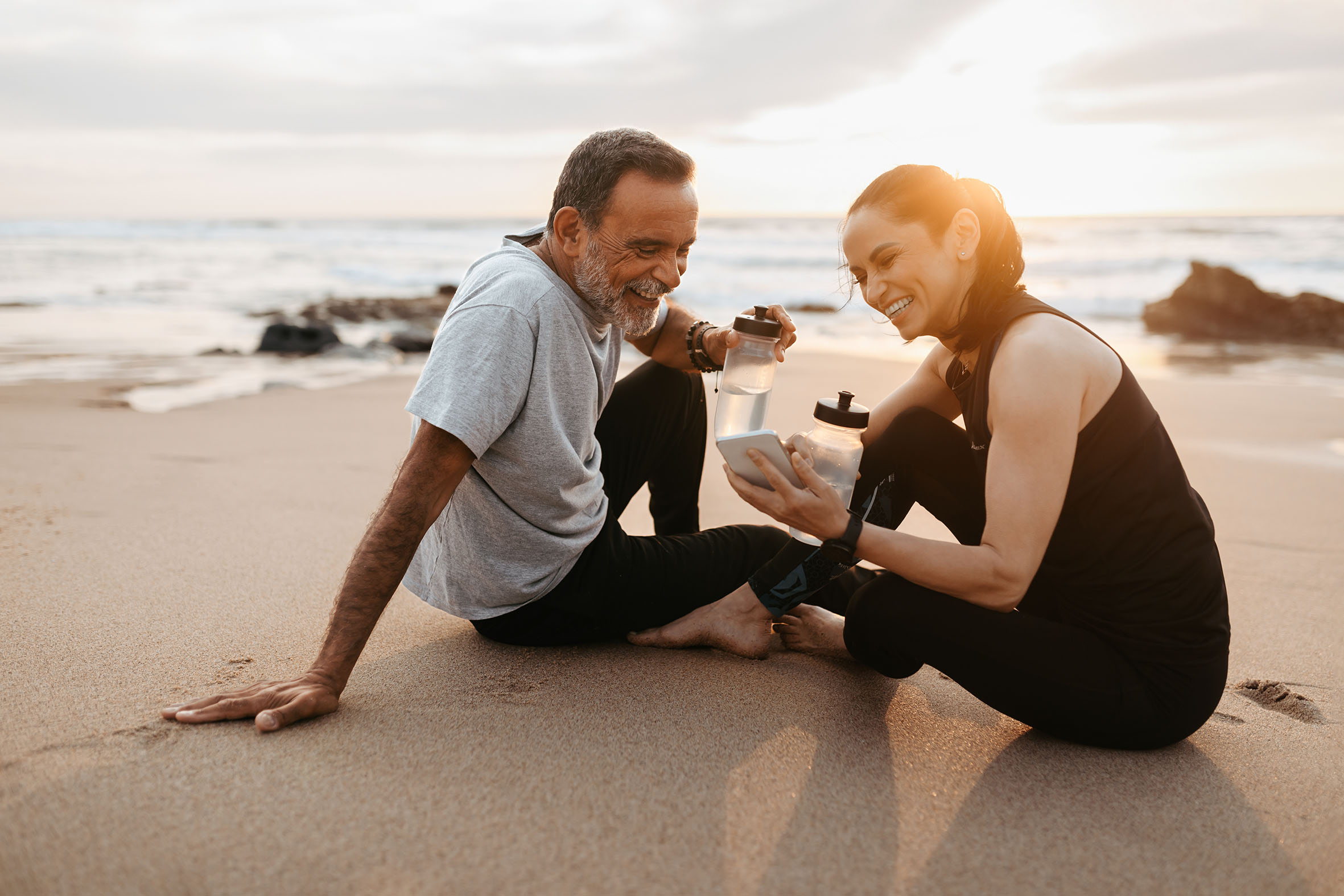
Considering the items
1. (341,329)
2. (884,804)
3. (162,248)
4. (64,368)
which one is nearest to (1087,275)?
(341,329)

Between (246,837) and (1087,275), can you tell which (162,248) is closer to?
(1087,275)

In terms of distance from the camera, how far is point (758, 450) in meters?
2.14

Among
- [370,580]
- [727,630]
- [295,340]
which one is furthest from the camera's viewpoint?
[295,340]

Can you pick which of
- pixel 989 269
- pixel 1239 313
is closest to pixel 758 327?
pixel 989 269

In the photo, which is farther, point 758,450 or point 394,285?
point 394,285

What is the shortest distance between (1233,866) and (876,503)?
1.26m

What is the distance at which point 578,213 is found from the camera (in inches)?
100

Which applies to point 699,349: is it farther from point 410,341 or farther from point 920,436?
point 410,341

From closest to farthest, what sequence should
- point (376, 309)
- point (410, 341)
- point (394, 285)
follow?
point (410, 341) → point (376, 309) → point (394, 285)

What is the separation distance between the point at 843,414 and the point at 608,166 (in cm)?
97

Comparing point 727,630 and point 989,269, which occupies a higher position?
point 989,269

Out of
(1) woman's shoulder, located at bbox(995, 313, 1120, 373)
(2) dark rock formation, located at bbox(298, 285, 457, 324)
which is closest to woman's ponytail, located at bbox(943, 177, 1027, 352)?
(1) woman's shoulder, located at bbox(995, 313, 1120, 373)

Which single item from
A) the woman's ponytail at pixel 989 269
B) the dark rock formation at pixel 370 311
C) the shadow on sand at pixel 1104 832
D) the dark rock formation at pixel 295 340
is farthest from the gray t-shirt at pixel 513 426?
the dark rock formation at pixel 370 311

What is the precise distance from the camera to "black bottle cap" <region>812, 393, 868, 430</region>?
2270 mm
